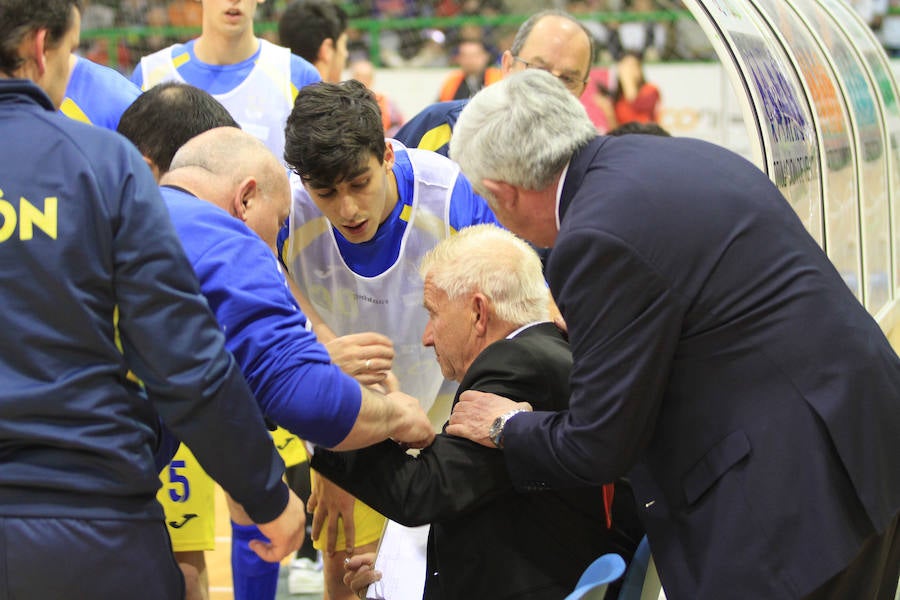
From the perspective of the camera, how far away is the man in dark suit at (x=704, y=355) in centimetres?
216

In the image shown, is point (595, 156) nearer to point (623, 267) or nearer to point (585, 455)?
point (623, 267)

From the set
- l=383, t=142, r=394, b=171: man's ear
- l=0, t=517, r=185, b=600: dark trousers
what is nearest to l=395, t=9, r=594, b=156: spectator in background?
l=383, t=142, r=394, b=171: man's ear

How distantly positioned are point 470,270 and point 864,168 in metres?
3.65

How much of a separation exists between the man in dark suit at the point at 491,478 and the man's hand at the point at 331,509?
483 millimetres

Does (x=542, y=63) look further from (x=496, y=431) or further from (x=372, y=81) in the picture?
(x=372, y=81)

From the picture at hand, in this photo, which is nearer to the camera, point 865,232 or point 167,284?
point 167,284

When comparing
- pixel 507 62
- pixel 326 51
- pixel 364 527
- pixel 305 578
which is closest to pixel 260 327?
pixel 364 527

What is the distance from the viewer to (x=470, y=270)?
269 centimetres

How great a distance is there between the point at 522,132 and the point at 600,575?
2.99 ft

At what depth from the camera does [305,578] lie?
4.68m

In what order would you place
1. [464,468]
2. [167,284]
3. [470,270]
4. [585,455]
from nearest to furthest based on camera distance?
1. [167,284]
2. [585,455]
3. [464,468]
4. [470,270]

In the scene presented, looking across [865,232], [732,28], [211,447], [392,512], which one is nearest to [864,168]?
[865,232]

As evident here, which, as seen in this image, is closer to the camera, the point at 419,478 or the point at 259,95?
the point at 419,478

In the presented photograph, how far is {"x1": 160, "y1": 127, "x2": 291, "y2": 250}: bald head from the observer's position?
2.39 metres
